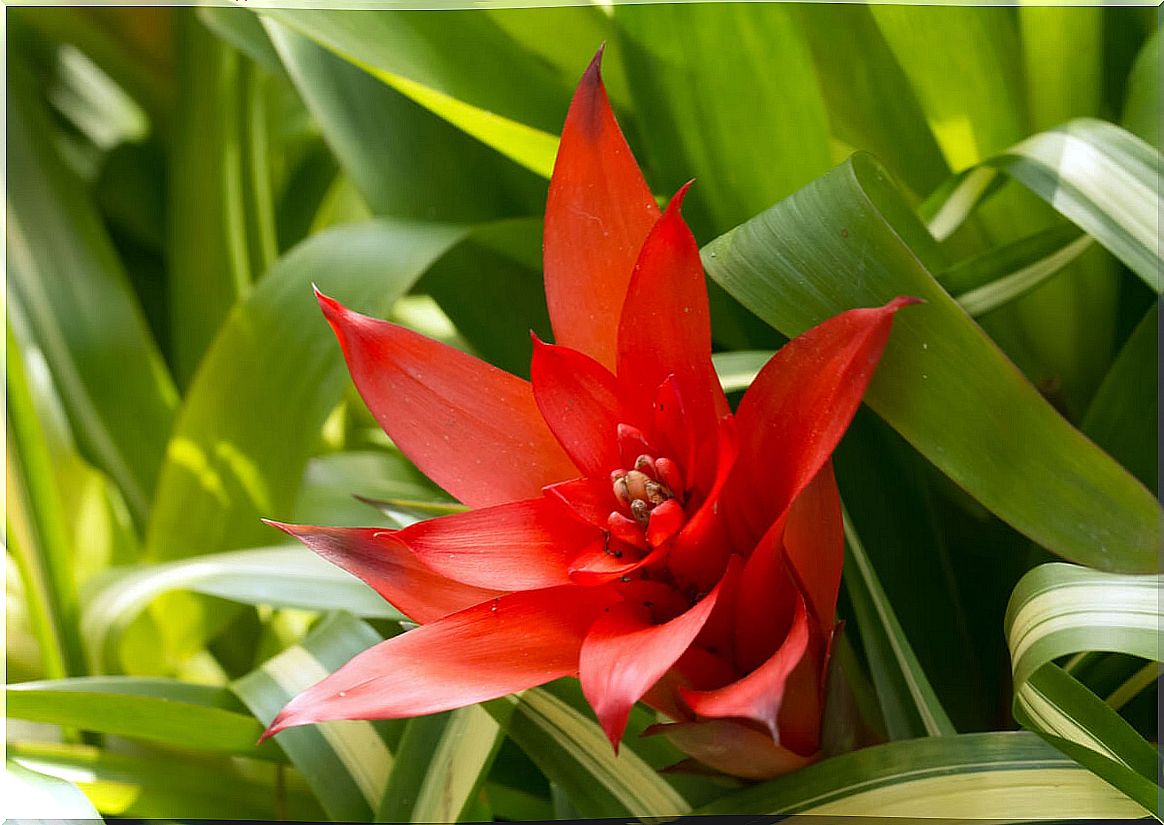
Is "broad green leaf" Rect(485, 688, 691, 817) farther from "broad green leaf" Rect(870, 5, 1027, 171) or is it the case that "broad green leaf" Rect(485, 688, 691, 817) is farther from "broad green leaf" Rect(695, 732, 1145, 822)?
"broad green leaf" Rect(870, 5, 1027, 171)

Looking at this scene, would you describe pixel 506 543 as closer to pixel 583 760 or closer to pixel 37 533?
pixel 583 760

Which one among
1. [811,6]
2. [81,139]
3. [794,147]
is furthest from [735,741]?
[81,139]

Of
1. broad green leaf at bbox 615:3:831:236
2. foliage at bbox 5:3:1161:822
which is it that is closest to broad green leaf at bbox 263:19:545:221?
foliage at bbox 5:3:1161:822

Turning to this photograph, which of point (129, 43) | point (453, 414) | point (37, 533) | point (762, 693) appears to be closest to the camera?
point (762, 693)

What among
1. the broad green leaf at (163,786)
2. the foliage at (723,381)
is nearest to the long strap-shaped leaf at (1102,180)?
the foliage at (723,381)

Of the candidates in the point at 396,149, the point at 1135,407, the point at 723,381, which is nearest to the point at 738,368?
the point at 723,381

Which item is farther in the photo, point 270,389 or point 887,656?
point 270,389

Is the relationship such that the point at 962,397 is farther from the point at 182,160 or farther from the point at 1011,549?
the point at 182,160
